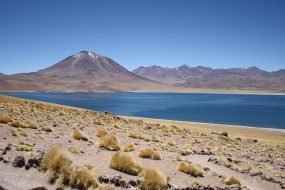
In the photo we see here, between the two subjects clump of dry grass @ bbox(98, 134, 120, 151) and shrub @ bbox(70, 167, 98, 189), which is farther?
clump of dry grass @ bbox(98, 134, 120, 151)

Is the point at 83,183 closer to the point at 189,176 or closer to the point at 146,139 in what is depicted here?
the point at 189,176

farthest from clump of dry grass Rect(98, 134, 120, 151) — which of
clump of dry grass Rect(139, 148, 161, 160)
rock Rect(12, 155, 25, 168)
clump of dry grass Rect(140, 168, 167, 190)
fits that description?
rock Rect(12, 155, 25, 168)

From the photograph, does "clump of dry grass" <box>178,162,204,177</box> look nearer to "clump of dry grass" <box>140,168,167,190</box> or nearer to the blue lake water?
"clump of dry grass" <box>140,168,167,190</box>

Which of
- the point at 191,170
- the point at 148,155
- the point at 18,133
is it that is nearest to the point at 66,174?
the point at 191,170

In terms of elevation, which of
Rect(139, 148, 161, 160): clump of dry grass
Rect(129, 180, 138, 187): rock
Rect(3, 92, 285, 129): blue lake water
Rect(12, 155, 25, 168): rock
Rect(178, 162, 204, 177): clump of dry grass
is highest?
Rect(12, 155, 25, 168): rock

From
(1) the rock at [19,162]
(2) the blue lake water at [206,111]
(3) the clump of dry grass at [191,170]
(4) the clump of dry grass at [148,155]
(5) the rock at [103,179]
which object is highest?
(1) the rock at [19,162]

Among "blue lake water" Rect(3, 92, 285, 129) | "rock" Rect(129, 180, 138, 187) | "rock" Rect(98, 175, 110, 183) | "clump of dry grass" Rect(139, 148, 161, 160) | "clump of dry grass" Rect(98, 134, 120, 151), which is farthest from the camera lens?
"blue lake water" Rect(3, 92, 285, 129)

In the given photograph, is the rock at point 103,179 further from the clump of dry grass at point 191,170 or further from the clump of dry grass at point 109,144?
the clump of dry grass at point 109,144

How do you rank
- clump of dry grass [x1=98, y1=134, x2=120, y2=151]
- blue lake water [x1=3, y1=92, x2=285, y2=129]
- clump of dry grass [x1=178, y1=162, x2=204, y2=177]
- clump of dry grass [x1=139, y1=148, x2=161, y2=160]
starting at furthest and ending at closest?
blue lake water [x1=3, y1=92, x2=285, y2=129]
clump of dry grass [x1=98, y1=134, x2=120, y2=151]
clump of dry grass [x1=139, y1=148, x2=161, y2=160]
clump of dry grass [x1=178, y1=162, x2=204, y2=177]

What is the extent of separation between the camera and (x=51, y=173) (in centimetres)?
786

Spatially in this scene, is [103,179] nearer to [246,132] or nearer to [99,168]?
[99,168]

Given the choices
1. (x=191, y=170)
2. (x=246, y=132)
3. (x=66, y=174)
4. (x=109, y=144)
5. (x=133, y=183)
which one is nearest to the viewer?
(x=66, y=174)

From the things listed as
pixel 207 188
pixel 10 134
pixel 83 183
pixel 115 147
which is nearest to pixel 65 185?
pixel 83 183

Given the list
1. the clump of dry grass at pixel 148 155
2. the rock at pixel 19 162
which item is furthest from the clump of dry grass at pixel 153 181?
the clump of dry grass at pixel 148 155
